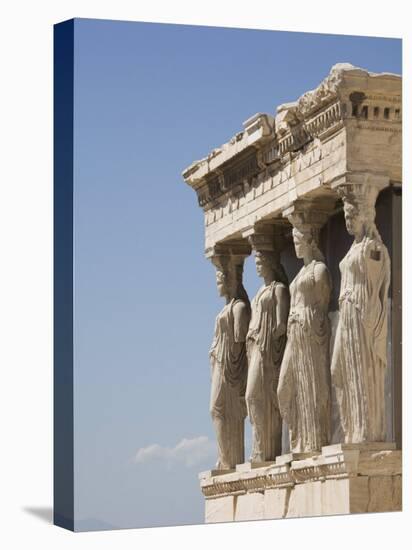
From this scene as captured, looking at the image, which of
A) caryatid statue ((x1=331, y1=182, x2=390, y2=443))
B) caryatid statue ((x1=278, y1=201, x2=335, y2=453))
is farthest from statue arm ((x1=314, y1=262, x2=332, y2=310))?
caryatid statue ((x1=331, y1=182, x2=390, y2=443))

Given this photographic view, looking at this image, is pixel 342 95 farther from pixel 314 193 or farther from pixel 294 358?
pixel 294 358

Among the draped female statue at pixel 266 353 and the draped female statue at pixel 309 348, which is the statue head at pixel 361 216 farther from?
the draped female statue at pixel 266 353

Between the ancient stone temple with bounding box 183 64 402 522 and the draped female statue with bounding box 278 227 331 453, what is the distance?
0.01 m

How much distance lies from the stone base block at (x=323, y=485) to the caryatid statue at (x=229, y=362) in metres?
0.58

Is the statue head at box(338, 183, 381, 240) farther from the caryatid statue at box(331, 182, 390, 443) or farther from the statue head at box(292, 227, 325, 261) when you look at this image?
the statue head at box(292, 227, 325, 261)

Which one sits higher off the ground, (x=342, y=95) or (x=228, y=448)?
(x=342, y=95)

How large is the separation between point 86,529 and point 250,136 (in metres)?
4.39

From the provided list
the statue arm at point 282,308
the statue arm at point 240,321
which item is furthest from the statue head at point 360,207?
the statue arm at point 240,321

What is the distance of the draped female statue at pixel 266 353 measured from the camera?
18891mm

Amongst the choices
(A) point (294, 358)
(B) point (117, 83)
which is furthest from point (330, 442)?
(B) point (117, 83)

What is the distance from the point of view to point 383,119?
17.4 meters

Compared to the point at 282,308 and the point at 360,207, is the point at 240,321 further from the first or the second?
the point at 360,207

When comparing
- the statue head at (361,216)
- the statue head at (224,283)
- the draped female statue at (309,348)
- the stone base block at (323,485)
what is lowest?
the stone base block at (323,485)

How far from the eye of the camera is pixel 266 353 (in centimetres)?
1892
